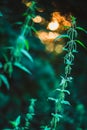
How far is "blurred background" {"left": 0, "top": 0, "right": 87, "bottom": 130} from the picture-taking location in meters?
3.58

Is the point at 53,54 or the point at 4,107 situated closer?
the point at 4,107

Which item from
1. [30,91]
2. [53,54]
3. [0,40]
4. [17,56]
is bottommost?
[17,56]

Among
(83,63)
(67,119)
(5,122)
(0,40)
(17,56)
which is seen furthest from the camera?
(83,63)

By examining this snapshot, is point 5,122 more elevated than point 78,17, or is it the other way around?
point 78,17

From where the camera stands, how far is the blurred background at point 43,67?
358 cm

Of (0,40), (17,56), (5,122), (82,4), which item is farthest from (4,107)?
(82,4)

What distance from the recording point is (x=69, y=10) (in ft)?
13.8

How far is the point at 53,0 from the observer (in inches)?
162

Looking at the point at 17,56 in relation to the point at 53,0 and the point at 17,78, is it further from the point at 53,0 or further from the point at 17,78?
the point at 53,0

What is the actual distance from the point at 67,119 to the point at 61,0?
1.29 m

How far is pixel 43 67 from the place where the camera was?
148 inches

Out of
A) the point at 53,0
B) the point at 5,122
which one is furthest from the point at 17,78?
the point at 53,0

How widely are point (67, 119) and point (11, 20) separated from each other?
1.21m

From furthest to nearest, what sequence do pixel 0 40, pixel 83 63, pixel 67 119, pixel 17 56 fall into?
pixel 83 63 → pixel 67 119 → pixel 0 40 → pixel 17 56
